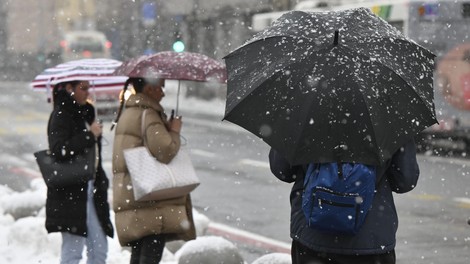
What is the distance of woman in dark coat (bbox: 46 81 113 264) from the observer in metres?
6.12

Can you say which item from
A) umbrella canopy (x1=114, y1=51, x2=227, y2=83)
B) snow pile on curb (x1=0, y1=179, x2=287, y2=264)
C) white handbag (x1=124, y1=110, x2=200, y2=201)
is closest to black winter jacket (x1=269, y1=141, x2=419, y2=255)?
white handbag (x1=124, y1=110, x2=200, y2=201)

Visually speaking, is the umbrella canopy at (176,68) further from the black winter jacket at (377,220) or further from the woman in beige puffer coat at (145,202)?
the black winter jacket at (377,220)

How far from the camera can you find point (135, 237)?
587cm

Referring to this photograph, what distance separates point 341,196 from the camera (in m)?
3.89

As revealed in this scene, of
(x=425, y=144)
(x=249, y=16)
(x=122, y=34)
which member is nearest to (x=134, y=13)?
(x=122, y=34)

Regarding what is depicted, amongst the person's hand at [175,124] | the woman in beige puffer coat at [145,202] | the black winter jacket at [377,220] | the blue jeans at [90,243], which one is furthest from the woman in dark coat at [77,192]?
the black winter jacket at [377,220]

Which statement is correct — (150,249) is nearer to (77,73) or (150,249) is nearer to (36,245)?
(77,73)

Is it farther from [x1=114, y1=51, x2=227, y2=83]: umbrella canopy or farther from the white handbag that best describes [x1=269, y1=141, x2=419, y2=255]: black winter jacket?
[x1=114, y1=51, x2=227, y2=83]: umbrella canopy

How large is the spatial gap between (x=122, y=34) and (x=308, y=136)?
163 feet

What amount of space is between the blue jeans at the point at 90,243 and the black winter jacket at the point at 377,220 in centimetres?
234

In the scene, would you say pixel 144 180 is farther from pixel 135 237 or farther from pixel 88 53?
pixel 88 53

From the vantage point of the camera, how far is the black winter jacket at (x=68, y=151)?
611cm

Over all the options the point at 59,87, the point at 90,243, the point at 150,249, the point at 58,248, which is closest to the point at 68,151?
the point at 59,87

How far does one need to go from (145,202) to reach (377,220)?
2196mm
